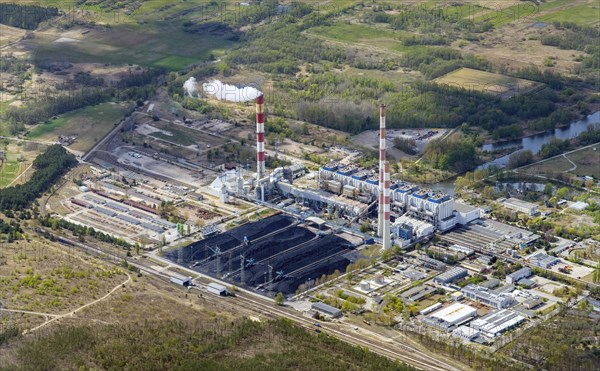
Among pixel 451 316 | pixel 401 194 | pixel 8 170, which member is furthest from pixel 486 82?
pixel 451 316

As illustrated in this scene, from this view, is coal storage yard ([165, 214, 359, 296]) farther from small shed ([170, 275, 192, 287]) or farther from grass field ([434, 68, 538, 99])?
grass field ([434, 68, 538, 99])

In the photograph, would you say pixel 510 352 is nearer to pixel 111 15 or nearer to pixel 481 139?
pixel 481 139

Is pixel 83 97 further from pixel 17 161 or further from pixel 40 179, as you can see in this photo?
pixel 40 179

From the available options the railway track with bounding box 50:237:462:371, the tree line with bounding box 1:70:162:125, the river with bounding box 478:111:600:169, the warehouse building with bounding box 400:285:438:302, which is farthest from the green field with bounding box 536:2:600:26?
the railway track with bounding box 50:237:462:371

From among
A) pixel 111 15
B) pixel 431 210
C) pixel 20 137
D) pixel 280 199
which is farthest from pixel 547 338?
pixel 111 15

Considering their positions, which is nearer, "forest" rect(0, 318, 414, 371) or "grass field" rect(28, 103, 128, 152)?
"forest" rect(0, 318, 414, 371)

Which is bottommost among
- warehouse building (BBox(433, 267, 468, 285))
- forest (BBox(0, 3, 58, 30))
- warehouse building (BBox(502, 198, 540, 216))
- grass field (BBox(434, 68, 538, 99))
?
warehouse building (BBox(502, 198, 540, 216))

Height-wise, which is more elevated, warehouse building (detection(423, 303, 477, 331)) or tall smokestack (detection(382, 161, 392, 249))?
tall smokestack (detection(382, 161, 392, 249))

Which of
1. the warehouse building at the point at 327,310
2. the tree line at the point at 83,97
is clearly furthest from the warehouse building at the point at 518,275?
the tree line at the point at 83,97
